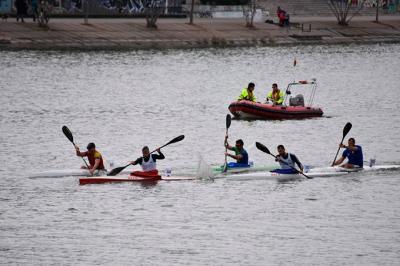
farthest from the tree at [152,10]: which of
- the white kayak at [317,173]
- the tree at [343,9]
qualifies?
the white kayak at [317,173]

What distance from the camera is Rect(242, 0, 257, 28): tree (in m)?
97.6

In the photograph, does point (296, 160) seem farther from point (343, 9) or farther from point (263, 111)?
point (343, 9)

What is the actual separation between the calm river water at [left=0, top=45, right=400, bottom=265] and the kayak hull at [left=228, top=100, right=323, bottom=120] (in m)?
0.54

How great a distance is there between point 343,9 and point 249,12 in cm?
1332

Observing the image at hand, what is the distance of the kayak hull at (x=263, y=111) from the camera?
56062mm

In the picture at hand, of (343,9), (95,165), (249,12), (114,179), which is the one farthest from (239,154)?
(343,9)

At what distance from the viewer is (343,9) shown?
11238 cm

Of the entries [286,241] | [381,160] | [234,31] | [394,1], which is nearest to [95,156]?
[286,241]

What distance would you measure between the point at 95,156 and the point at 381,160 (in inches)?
485

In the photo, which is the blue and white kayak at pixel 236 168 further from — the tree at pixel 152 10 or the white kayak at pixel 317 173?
the tree at pixel 152 10

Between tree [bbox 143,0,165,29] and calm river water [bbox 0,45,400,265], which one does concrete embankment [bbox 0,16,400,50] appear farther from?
calm river water [bbox 0,45,400,265]

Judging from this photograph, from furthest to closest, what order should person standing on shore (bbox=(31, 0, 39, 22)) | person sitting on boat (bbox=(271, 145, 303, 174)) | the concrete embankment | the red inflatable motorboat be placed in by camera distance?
person standing on shore (bbox=(31, 0, 39, 22)) → the concrete embankment → the red inflatable motorboat → person sitting on boat (bbox=(271, 145, 303, 174))

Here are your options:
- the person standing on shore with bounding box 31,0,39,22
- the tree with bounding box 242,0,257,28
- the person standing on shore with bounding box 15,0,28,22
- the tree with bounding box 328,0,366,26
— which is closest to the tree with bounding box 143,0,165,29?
the tree with bounding box 242,0,257,28

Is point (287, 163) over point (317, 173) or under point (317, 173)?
over
